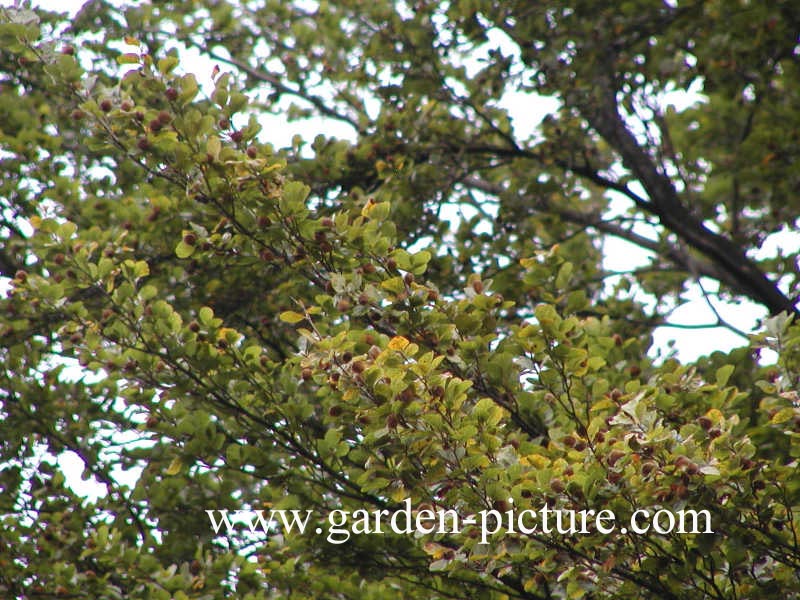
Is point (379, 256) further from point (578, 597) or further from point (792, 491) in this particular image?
point (792, 491)

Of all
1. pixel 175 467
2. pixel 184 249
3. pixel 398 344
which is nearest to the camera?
pixel 398 344

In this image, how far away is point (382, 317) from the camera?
11.4ft

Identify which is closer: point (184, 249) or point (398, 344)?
point (398, 344)

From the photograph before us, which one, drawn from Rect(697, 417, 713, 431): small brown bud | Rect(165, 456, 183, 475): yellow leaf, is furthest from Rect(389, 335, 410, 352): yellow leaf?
Rect(165, 456, 183, 475): yellow leaf

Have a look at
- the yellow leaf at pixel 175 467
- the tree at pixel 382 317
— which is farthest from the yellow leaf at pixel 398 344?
the yellow leaf at pixel 175 467

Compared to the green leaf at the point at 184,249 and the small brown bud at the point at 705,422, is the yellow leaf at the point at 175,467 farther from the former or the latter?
the small brown bud at the point at 705,422

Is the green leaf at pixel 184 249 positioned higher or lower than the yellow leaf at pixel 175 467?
higher

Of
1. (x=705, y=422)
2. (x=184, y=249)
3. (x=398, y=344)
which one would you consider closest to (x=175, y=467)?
(x=184, y=249)

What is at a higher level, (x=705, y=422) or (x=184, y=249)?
(x=184, y=249)

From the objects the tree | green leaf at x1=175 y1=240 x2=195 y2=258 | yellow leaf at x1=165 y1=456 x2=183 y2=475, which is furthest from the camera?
yellow leaf at x1=165 y1=456 x2=183 y2=475

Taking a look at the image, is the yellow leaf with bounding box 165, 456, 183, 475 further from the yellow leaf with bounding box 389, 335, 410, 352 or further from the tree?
the yellow leaf with bounding box 389, 335, 410, 352

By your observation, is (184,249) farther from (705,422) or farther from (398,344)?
(705,422)

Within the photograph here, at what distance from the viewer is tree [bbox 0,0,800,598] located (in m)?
3.02

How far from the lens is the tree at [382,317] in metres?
3.02
